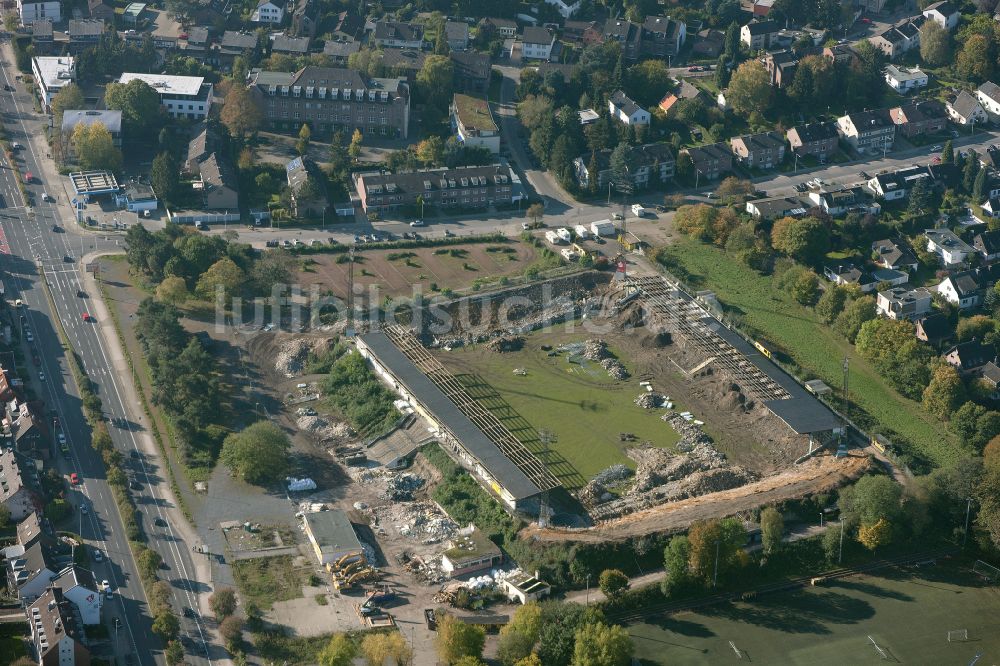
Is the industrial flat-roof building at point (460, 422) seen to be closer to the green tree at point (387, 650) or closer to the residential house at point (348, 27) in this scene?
the green tree at point (387, 650)

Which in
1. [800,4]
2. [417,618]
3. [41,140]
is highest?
[800,4]

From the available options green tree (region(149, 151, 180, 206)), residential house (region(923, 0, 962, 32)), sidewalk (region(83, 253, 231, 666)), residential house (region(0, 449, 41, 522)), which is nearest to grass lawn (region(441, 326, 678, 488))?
sidewalk (region(83, 253, 231, 666))

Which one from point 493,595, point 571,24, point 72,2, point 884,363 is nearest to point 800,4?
point 571,24

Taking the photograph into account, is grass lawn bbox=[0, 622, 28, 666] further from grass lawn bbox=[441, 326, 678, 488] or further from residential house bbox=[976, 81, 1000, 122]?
residential house bbox=[976, 81, 1000, 122]

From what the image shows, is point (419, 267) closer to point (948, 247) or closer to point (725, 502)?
point (725, 502)

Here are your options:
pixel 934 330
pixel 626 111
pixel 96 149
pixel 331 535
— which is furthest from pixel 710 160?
pixel 331 535

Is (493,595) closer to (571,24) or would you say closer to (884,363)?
(884,363)

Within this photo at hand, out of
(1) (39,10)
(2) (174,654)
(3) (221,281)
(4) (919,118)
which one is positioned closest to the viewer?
(2) (174,654)
